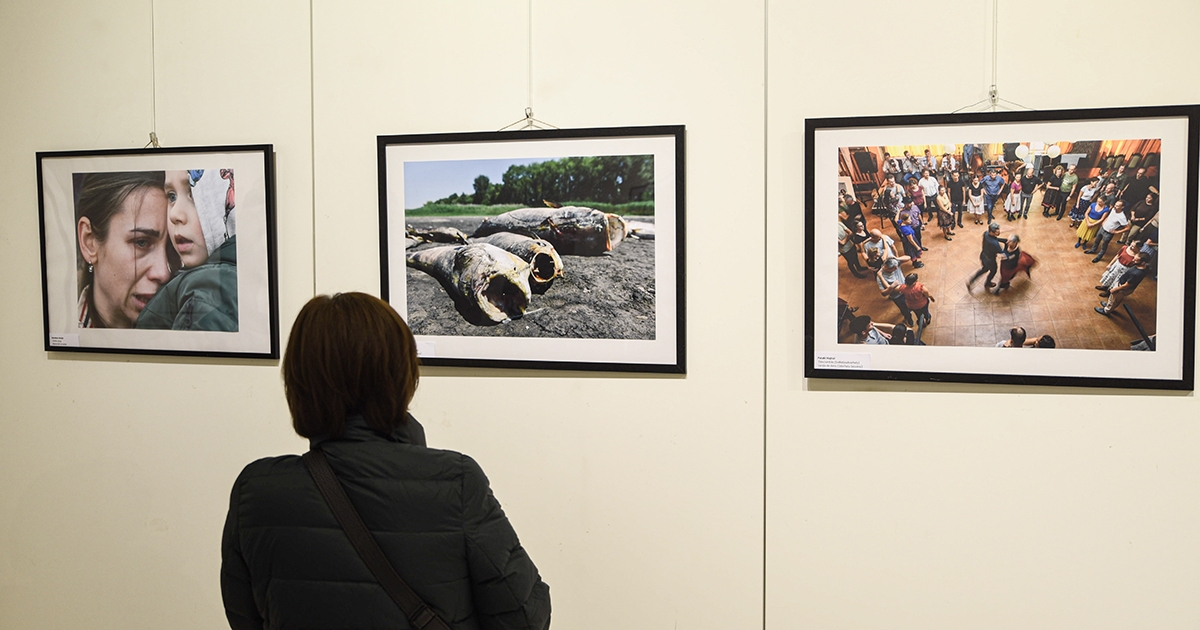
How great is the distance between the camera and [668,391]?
88.0 inches

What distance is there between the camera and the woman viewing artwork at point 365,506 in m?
1.32

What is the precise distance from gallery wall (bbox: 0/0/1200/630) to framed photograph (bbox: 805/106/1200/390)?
0.23ft

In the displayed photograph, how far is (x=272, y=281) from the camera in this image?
8.02 ft

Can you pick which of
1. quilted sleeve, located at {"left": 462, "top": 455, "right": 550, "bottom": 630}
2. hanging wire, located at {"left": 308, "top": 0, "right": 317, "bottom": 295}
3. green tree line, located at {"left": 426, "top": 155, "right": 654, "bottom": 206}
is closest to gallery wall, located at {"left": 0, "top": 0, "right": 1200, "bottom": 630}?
hanging wire, located at {"left": 308, "top": 0, "right": 317, "bottom": 295}

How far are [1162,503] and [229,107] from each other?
2.82 meters

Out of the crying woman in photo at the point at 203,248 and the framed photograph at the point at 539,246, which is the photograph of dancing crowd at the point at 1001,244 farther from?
the crying woman in photo at the point at 203,248

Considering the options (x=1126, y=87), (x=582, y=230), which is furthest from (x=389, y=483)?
(x=1126, y=87)

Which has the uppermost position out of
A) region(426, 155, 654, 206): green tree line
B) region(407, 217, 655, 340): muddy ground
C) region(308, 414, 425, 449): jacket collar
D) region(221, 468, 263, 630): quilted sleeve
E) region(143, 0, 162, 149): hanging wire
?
region(143, 0, 162, 149): hanging wire

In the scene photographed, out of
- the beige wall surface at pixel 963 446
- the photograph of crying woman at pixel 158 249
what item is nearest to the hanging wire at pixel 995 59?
the beige wall surface at pixel 963 446

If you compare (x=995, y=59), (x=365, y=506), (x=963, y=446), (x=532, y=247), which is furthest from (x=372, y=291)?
(x=995, y=59)

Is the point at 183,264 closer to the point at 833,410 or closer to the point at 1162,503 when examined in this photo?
the point at 833,410

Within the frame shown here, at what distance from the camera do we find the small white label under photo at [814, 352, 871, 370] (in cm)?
212

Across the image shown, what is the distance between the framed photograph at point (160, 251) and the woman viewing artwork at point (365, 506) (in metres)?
1.22

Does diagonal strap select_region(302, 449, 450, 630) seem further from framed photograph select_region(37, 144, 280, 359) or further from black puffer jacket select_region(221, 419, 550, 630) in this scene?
framed photograph select_region(37, 144, 280, 359)
